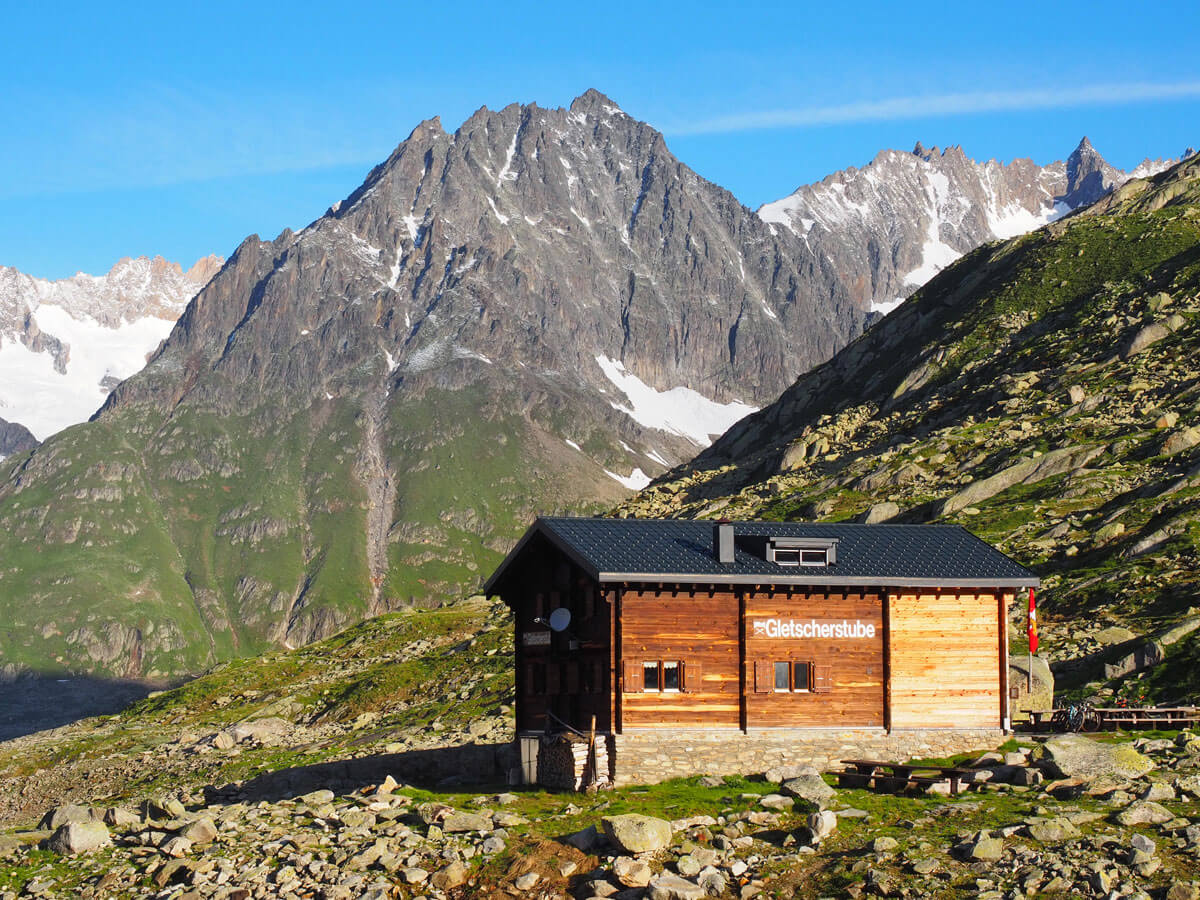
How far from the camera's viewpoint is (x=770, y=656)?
Result: 45688mm

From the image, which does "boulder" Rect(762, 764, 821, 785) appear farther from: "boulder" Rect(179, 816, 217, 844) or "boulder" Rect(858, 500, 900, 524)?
"boulder" Rect(858, 500, 900, 524)

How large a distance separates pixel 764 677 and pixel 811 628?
2.44 m

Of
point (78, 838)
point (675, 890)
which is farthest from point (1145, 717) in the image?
point (78, 838)

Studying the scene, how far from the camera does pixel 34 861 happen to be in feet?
126

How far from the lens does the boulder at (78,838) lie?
38969mm

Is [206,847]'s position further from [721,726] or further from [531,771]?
[721,726]

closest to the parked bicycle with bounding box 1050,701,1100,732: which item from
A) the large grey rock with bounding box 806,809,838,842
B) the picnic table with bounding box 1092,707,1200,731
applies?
the picnic table with bounding box 1092,707,1200,731

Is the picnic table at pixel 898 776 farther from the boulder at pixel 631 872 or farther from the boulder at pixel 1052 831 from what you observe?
the boulder at pixel 631 872

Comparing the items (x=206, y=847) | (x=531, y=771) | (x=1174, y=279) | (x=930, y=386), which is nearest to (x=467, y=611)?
(x=930, y=386)

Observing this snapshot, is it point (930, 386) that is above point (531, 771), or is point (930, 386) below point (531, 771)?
above

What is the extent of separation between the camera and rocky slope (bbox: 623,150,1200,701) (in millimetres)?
67562

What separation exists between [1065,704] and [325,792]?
91.2 ft

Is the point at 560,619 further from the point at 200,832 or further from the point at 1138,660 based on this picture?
the point at 1138,660

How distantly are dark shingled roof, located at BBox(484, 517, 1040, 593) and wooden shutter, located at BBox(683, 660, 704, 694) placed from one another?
2751 mm
